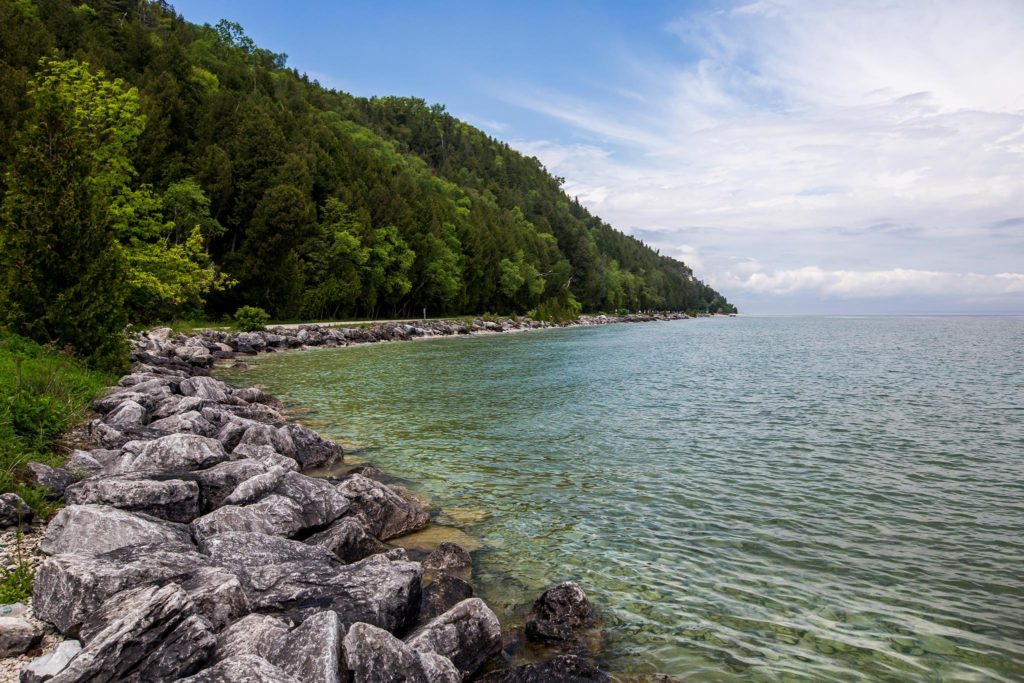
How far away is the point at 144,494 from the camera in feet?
28.0

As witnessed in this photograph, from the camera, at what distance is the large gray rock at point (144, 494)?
8.37 m

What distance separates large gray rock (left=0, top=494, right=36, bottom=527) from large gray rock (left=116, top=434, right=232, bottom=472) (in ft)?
6.90

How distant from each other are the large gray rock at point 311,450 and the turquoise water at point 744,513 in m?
1.15

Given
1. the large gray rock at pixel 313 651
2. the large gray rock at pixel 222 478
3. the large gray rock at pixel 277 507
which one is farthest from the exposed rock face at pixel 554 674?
the large gray rock at pixel 222 478

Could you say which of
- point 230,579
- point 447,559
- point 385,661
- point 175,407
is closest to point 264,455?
point 175,407

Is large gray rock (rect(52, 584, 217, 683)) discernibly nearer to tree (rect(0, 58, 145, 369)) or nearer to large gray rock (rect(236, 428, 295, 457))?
large gray rock (rect(236, 428, 295, 457))

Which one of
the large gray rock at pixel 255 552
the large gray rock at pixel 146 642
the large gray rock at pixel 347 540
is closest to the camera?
the large gray rock at pixel 146 642

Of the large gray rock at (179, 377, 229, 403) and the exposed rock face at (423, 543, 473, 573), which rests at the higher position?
the large gray rock at (179, 377, 229, 403)

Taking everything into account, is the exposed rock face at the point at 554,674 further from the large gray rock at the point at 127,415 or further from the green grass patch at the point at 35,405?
the large gray rock at the point at 127,415

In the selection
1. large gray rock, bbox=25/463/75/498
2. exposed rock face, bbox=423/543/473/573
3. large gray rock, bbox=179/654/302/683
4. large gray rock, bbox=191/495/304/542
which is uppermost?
large gray rock, bbox=179/654/302/683

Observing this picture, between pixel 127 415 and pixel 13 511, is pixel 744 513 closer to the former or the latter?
pixel 13 511

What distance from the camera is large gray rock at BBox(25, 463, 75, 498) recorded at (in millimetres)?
8852

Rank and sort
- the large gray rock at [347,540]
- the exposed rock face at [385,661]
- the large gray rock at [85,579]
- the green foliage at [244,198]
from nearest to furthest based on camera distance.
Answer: the exposed rock face at [385,661] < the large gray rock at [85,579] < the large gray rock at [347,540] < the green foliage at [244,198]

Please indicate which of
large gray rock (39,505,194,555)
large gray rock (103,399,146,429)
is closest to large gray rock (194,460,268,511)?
large gray rock (39,505,194,555)
